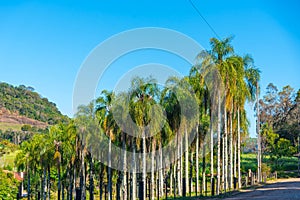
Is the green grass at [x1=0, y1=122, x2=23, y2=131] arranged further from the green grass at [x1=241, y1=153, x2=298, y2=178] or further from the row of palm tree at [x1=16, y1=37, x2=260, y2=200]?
the row of palm tree at [x1=16, y1=37, x2=260, y2=200]

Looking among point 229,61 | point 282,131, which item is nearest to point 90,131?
point 229,61

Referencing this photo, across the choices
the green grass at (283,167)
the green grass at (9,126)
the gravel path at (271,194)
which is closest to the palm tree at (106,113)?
the gravel path at (271,194)

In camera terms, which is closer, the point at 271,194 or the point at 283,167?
the point at 271,194

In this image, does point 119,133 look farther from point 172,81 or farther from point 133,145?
point 172,81

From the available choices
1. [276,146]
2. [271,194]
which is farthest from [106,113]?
[276,146]

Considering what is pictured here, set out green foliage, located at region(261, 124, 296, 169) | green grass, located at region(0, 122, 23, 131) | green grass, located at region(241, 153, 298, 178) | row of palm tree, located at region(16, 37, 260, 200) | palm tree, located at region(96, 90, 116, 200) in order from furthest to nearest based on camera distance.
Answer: green grass, located at region(0, 122, 23, 131), green foliage, located at region(261, 124, 296, 169), green grass, located at region(241, 153, 298, 178), palm tree, located at region(96, 90, 116, 200), row of palm tree, located at region(16, 37, 260, 200)

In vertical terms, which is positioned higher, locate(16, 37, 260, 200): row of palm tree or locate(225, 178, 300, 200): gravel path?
locate(16, 37, 260, 200): row of palm tree

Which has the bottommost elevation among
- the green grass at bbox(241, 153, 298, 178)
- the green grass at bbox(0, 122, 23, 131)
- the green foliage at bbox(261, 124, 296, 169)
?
the green grass at bbox(241, 153, 298, 178)

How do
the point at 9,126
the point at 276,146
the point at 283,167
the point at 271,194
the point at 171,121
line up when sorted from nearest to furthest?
the point at 271,194 → the point at 171,121 → the point at 276,146 → the point at 283,167 → the point at 9,126

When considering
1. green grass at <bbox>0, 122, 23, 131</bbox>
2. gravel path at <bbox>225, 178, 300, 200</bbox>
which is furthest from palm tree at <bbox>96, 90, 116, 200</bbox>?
green grass at <bbox>0, 122, 23, 131</bbox>

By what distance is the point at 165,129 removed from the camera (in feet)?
112

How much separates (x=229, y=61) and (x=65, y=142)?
22734 millimetres

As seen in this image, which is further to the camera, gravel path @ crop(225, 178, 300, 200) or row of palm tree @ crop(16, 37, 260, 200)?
row of palm tree @ crop(16, 37, 260, 200)

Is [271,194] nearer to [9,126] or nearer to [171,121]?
[171,121]
